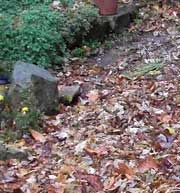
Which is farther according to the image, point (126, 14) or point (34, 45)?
point (126, 14)

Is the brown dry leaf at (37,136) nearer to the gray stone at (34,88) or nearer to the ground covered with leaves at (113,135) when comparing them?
the ground covered with leaves at (113,135)

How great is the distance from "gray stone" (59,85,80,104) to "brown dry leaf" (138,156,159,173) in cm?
200

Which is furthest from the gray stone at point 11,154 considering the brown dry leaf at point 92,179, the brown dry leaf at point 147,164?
the brown dry leaf at point 147,164

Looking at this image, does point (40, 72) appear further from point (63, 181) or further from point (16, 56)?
point (63, 181)

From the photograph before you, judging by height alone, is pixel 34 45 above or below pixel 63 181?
above

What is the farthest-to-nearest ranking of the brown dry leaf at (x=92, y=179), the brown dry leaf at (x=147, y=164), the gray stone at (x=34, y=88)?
the gray stone at (x=34, y=88) → the brown dry leaf at (x=147, y=164) → the brown dry leaf at (x=92, y=179)

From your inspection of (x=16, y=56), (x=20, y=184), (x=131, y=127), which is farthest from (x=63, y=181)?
(x=16, y=56)

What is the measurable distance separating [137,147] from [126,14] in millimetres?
4601

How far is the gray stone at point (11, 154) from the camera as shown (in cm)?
488

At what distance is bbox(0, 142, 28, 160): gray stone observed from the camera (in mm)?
4879

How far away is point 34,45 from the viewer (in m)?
7.46

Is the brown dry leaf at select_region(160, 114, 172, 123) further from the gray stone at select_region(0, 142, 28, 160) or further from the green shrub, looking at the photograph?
the green shrub

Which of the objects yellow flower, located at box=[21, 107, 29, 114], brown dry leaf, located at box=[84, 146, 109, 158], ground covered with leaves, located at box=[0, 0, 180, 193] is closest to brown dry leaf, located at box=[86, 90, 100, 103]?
ground covered with leaves, located at box=[0, 0, 180, 193]

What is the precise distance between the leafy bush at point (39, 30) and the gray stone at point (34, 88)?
1.19 meters
